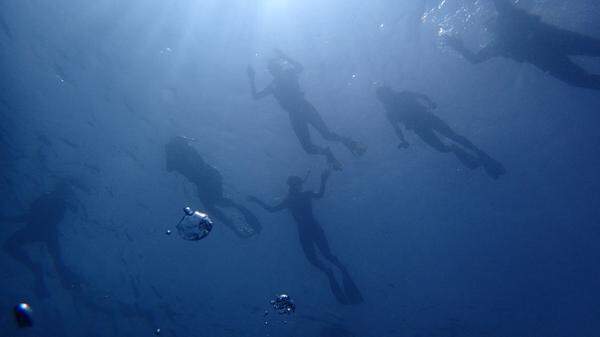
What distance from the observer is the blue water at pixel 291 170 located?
12469 millimetres

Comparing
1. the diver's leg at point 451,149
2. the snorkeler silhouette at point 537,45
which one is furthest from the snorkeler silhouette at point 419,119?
the snorkeler silhouette at point 537,45

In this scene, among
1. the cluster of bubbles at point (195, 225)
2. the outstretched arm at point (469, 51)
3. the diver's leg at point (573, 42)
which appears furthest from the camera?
the outstretched arm at point (469, 51)

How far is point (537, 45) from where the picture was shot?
31.7ft

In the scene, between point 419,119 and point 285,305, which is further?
point 285,305

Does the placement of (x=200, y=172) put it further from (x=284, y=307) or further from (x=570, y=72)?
(x=284, y=307)

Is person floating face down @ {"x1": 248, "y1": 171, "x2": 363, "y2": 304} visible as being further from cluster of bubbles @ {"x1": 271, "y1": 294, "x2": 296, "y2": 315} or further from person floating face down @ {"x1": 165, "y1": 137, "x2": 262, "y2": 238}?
cluster of bubbles @ {"x1": 271, "y1": 294, "x2": 296, "y2": 315}

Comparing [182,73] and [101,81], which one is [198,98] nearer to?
[182,73]

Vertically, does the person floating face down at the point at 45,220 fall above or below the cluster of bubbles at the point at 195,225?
above

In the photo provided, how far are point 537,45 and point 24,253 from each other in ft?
88.5

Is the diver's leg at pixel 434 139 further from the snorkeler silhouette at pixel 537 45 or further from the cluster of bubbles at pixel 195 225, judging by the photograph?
the cluster of bubbles at pixel 195 225

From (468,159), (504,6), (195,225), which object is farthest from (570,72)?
(195,225)

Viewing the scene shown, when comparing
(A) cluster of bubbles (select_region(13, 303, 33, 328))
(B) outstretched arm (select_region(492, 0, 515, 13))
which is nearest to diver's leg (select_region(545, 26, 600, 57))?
(B) outstretched arm (select_region(492, 0, 515, 13))

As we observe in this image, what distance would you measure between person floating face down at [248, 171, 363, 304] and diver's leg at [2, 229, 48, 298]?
14522mm

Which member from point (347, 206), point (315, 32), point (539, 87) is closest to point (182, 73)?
point (315, 32)
